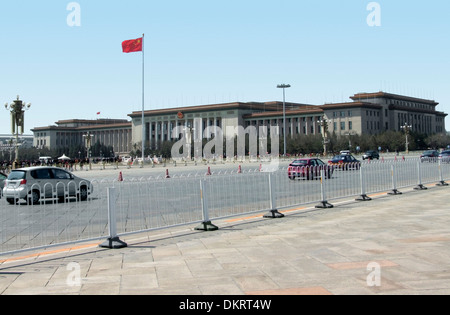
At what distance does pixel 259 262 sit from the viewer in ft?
24.6

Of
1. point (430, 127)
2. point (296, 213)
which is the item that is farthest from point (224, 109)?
point (296, 213)

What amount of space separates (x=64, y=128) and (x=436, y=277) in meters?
181

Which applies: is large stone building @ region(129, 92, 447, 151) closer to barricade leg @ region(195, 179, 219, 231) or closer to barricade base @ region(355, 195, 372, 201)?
barricade base @ region(355, 195, 372, 201)

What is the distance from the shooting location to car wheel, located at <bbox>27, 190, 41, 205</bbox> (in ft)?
28.9

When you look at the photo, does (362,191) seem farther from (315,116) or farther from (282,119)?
(282,119)

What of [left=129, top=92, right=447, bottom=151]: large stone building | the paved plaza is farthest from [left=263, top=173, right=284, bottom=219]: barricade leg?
[left=129, top=92, right=447, bottom=151]: large stone building

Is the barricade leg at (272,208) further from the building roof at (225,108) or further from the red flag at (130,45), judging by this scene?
the building roof at (225,108)

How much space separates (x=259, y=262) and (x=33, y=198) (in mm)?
4493

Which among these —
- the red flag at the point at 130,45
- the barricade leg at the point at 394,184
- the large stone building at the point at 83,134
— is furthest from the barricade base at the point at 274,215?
the large stone building at the point at 83,134

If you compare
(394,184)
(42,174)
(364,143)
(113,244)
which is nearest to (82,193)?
(113,244)

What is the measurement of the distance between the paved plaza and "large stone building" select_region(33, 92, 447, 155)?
349 ft
